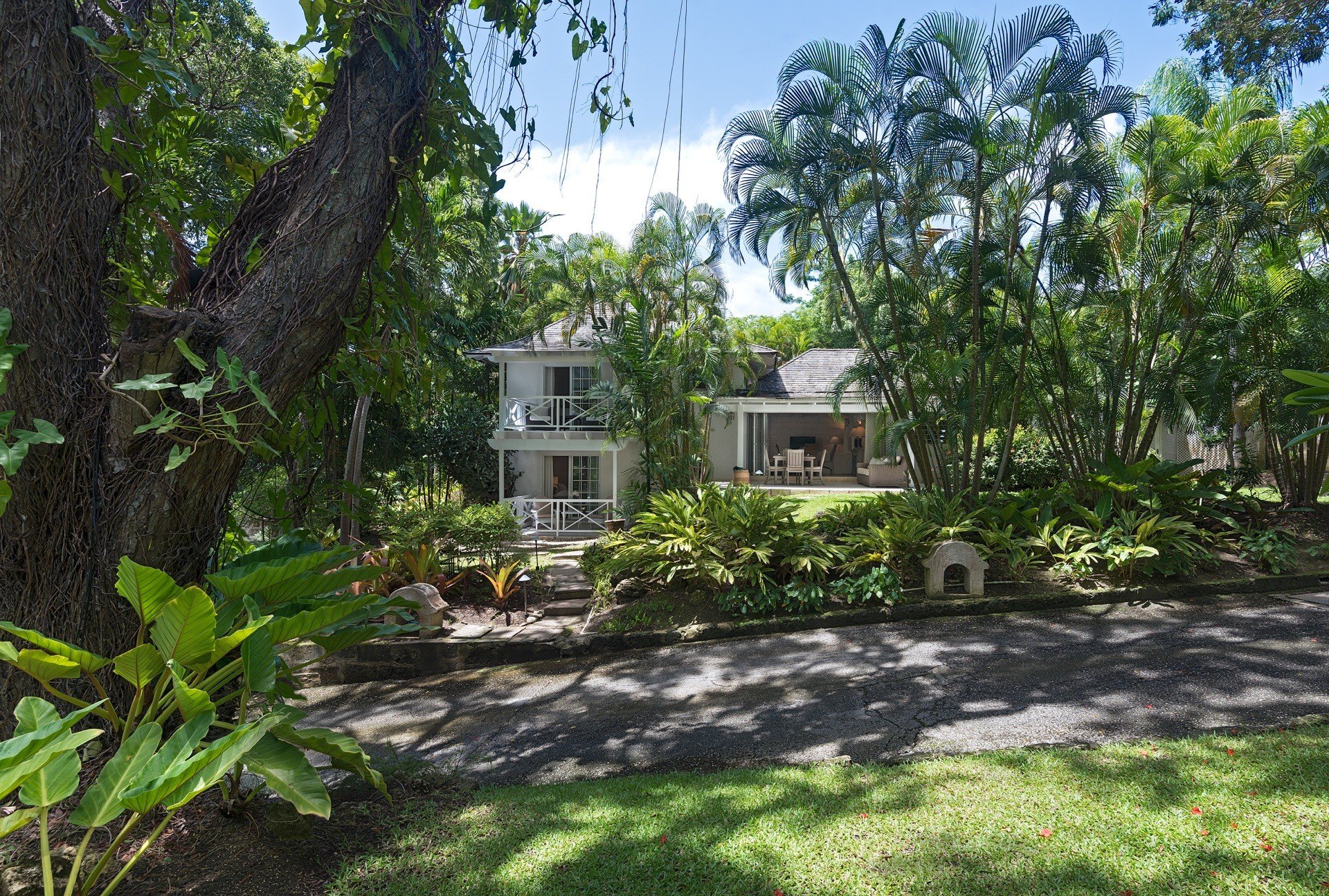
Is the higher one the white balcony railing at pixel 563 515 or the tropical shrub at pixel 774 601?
the white balcony railing at pixel 563 515

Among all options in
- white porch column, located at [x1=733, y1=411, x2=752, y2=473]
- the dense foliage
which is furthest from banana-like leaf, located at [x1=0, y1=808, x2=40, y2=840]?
white porch column, located at [x1=733, y1=411, x2=752, y2=473]

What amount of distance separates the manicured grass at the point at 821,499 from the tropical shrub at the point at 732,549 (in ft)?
15.0

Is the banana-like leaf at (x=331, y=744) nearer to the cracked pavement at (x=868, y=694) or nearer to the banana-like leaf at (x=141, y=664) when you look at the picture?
the banana-like leaf at (x=141, y=664)

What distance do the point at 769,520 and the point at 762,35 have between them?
599 centimetres

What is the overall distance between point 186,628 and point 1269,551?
409 inches

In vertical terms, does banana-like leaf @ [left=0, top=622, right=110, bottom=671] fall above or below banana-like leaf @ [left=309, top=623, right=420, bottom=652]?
above

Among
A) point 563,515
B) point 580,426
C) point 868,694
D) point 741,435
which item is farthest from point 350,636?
point 741,435

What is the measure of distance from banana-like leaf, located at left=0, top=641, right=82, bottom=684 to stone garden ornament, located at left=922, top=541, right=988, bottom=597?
7582 mm

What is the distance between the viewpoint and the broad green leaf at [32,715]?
2359mm

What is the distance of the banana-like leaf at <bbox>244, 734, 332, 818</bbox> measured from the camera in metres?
2.39

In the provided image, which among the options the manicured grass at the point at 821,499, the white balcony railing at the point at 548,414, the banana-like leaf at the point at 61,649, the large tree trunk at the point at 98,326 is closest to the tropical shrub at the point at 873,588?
the manicured grass at the point at 821,499

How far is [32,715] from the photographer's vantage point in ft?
7.80

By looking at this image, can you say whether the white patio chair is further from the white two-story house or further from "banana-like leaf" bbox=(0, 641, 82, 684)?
"banana-like leaf" bbox=(0, 641, 82, 684)

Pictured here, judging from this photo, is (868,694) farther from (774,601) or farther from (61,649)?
(61,649)
